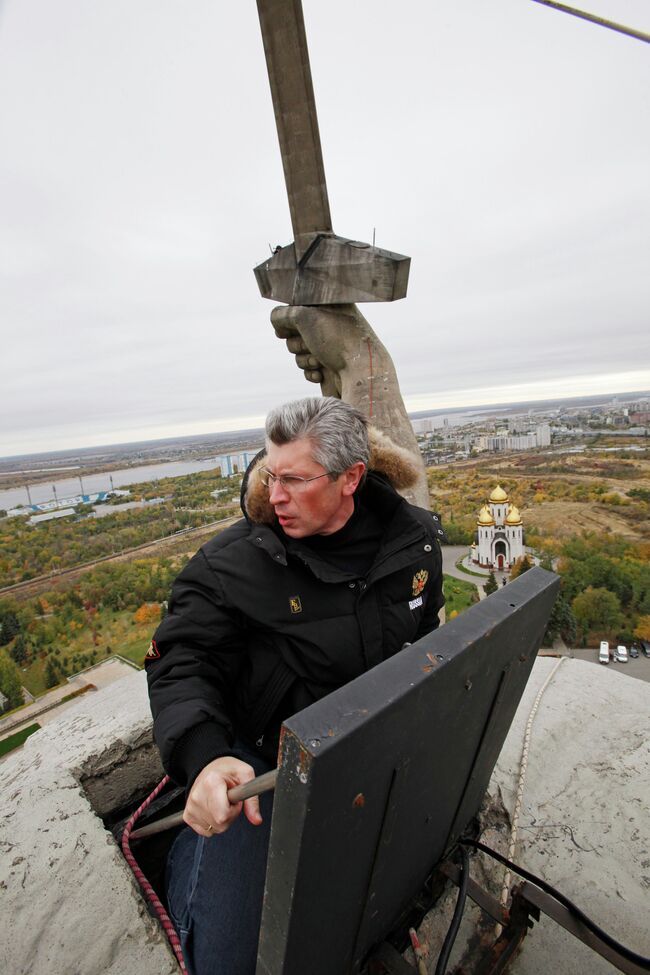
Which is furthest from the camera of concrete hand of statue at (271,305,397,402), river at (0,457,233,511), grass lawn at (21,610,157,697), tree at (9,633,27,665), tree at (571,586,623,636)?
river at (0,457,233,511)

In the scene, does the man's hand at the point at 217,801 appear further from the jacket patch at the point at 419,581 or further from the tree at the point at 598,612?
the tree at the point at 598,612

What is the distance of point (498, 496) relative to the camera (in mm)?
16078

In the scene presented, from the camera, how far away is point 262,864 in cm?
141

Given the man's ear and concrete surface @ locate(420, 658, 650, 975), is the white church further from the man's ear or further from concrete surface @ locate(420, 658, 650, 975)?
the man's ear

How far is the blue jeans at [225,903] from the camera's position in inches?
52.9

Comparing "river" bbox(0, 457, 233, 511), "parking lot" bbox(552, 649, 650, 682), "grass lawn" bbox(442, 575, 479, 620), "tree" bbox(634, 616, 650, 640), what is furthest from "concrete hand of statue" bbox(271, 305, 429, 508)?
"river" bbox(0, 457, 233, 511)

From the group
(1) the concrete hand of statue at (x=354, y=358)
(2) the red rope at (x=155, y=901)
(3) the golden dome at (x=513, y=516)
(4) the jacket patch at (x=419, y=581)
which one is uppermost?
(1) the concrete hand of statue at (x=354, y=358)

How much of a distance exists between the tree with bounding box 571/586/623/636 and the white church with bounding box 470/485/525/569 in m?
2.41

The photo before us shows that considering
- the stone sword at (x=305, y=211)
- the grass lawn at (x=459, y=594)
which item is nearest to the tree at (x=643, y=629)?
the grass lawn at (x=459, y=594)

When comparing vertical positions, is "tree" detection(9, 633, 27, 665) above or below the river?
below

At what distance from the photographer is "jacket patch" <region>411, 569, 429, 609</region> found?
1.67 m

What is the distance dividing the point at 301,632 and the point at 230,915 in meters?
0.84

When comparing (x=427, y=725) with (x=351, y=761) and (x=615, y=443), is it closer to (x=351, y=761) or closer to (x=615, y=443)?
(x=351, y=761)

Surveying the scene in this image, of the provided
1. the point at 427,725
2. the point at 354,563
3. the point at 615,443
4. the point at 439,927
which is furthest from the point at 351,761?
the point at 615,443
